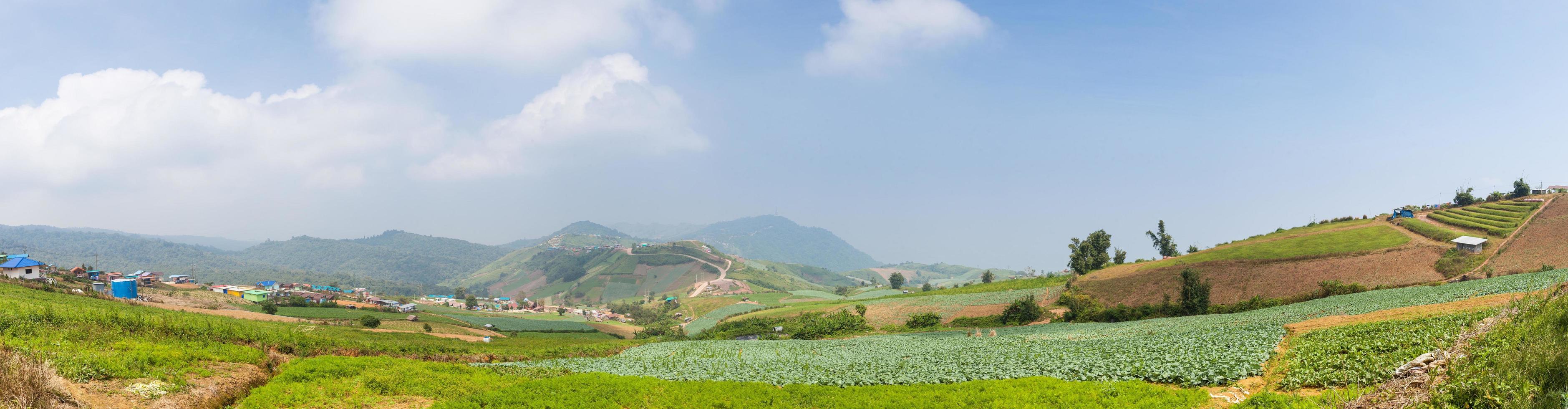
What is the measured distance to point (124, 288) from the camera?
7838 cm

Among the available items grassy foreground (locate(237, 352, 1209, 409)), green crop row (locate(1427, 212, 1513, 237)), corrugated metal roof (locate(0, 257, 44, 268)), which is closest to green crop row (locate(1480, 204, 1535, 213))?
green crop row (locate(1427, 212, 1513, 237))

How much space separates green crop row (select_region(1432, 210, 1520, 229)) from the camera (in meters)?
61.9

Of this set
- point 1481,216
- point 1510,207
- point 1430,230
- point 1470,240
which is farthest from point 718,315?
point 1510,207

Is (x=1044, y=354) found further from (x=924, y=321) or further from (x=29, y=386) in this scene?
(x=924, y=321)

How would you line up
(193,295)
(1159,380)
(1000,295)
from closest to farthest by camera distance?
(1159,380), (1000,295), (193,295)

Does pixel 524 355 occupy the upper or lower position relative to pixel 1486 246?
lower

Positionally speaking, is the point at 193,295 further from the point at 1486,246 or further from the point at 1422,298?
the point at 1486,246

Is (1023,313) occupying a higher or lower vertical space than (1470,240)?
lower

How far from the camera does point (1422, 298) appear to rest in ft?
106

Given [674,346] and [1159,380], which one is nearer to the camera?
[1159,380]

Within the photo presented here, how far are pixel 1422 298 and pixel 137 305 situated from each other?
310 ft

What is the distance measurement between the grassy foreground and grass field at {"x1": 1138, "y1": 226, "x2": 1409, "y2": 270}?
7241 centimetres

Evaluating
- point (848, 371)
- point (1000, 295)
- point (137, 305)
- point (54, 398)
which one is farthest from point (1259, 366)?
point (137, 305)

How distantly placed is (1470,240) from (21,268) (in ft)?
576
